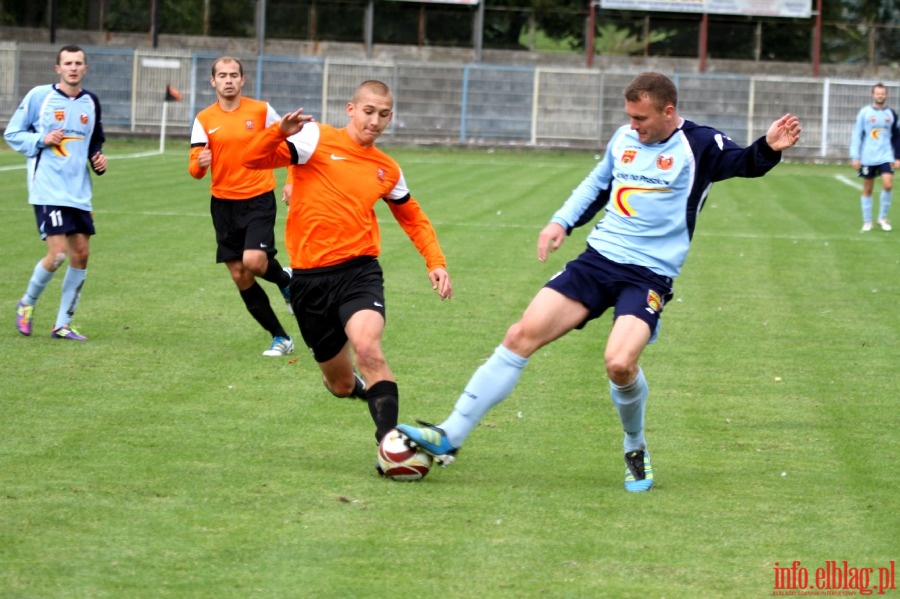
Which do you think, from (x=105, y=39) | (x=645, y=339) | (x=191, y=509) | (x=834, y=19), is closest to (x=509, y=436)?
(x=645, y=339)

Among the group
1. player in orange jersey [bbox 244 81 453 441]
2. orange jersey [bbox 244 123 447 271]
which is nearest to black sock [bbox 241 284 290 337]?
player in orange jersey [bbox 244 81 453 441]

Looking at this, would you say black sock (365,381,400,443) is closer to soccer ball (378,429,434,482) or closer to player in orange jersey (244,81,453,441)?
player in orange jersey (244,81,453,441)

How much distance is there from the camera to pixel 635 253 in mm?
6359

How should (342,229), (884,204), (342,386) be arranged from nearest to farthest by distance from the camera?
(342,229)
(342,386)
(884,204)

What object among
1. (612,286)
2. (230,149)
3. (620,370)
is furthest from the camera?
(230,149)

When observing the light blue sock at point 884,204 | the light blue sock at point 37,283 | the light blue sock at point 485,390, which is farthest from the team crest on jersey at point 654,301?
the light blue sock at point 884,204

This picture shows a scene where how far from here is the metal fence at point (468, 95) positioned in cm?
4116

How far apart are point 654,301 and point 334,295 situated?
1672 millimetres

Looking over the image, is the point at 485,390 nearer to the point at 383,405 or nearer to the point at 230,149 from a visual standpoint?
the point at 383,405

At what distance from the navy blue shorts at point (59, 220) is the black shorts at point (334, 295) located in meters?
3.76

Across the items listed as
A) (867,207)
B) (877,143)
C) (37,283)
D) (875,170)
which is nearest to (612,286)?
(37,283)

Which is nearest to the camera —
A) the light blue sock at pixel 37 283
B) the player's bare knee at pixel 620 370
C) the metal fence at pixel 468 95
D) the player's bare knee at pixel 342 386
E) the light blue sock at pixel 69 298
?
the player's bare knee at pixel 620 370

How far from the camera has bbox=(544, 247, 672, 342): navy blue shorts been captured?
6270mm

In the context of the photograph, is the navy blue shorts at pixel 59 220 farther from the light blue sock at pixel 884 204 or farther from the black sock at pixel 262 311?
the light blue sock at pixel 884 204
